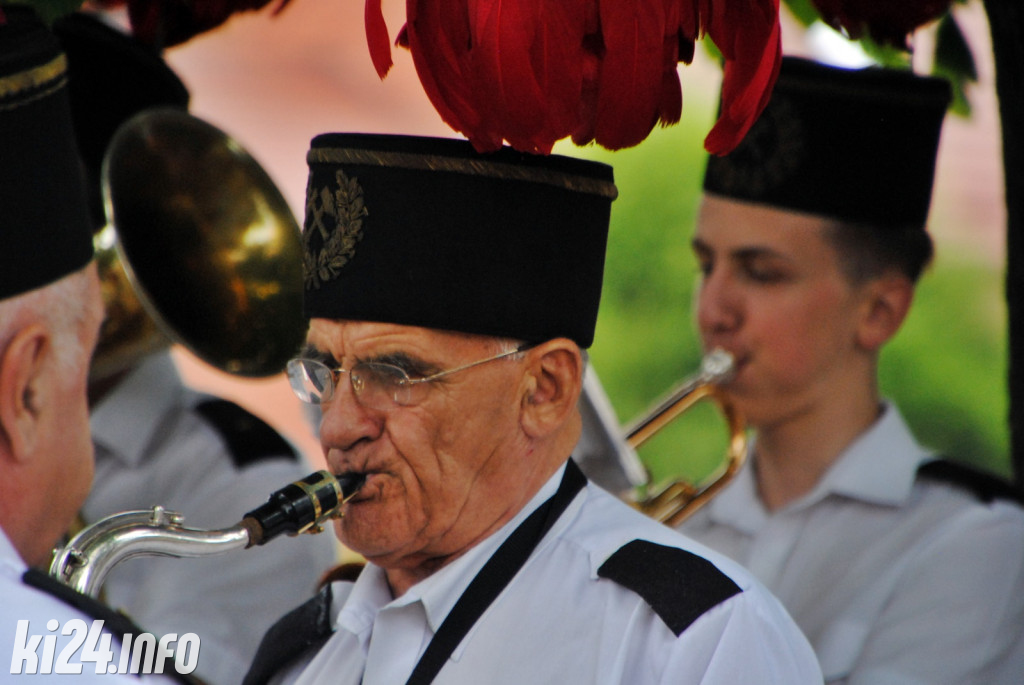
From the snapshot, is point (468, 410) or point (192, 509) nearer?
point (468, 410)

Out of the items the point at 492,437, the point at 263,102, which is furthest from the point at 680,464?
the point at 492,437

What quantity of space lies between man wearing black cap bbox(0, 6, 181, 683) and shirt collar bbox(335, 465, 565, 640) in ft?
1.68

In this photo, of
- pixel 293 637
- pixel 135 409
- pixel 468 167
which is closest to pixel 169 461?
pixel 135 409

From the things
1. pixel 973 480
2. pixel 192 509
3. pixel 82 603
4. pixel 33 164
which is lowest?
pixel 192 509

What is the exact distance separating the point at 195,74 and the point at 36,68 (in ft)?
28.9

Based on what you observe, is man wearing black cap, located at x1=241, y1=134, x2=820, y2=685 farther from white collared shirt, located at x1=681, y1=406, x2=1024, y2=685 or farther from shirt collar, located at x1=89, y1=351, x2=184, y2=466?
shirt collar, located at x1=89, y1=351, x2=184, y2=466

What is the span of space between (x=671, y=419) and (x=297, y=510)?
1860mm

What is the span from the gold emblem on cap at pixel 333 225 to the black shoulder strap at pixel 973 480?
168cm

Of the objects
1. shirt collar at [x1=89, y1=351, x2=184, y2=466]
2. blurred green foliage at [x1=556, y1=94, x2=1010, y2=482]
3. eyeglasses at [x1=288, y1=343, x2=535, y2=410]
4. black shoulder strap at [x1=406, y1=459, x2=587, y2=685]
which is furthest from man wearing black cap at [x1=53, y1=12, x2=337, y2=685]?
→ blurred green foliage at [x1=556, y1=94, x2=1010, y2=482]

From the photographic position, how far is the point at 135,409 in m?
3.54

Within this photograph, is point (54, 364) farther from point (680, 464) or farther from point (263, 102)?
point (263, 102)

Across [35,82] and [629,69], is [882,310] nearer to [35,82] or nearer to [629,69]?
[629,69]

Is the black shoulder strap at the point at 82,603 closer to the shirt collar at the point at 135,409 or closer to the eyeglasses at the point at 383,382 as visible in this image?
the eyeglasses at the point at 383,382

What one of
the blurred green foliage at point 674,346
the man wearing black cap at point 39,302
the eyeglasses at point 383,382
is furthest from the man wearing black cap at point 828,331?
the blurred green foliage at point 674,346
